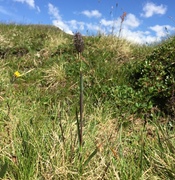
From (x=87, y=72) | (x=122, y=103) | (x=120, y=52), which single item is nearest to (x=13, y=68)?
(x=87, y=72)

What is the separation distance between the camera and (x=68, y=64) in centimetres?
714

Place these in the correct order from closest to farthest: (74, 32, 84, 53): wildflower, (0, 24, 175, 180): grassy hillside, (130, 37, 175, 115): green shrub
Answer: (74, 32, 84, 53): wildflower → (0, 24, 175, 180): grassy hillside → (130, 37, 175, 115): green shrub

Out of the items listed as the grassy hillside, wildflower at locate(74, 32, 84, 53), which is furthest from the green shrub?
wildflower at locate(74, 32, 84, 53)

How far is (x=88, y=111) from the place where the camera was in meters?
4.89

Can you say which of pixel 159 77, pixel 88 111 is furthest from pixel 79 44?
pixel 159 77

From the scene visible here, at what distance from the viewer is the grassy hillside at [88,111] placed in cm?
266

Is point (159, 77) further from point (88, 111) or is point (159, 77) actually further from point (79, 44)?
point (79, 44)

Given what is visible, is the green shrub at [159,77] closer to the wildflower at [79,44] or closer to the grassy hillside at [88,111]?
the grassy hillside at [88,111]

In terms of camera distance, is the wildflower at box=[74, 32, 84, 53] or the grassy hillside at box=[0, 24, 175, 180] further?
the grassy hillside at box=[0, 24, 175, 180]

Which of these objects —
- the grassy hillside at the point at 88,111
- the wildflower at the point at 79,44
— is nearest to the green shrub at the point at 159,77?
the grassy hillside at the point at 88,111

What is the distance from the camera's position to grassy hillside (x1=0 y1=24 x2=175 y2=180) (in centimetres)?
266

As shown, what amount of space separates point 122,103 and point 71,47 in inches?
145

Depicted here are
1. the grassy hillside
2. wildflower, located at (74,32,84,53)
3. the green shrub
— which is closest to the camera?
wildflower, located at (74,32,84,53)

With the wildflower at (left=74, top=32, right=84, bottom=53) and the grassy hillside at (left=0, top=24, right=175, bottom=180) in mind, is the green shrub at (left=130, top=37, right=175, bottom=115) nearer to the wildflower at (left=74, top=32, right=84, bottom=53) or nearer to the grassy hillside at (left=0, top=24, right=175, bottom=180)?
the grassy hillside at (left=0, top=24, right=175, bottom=180)
